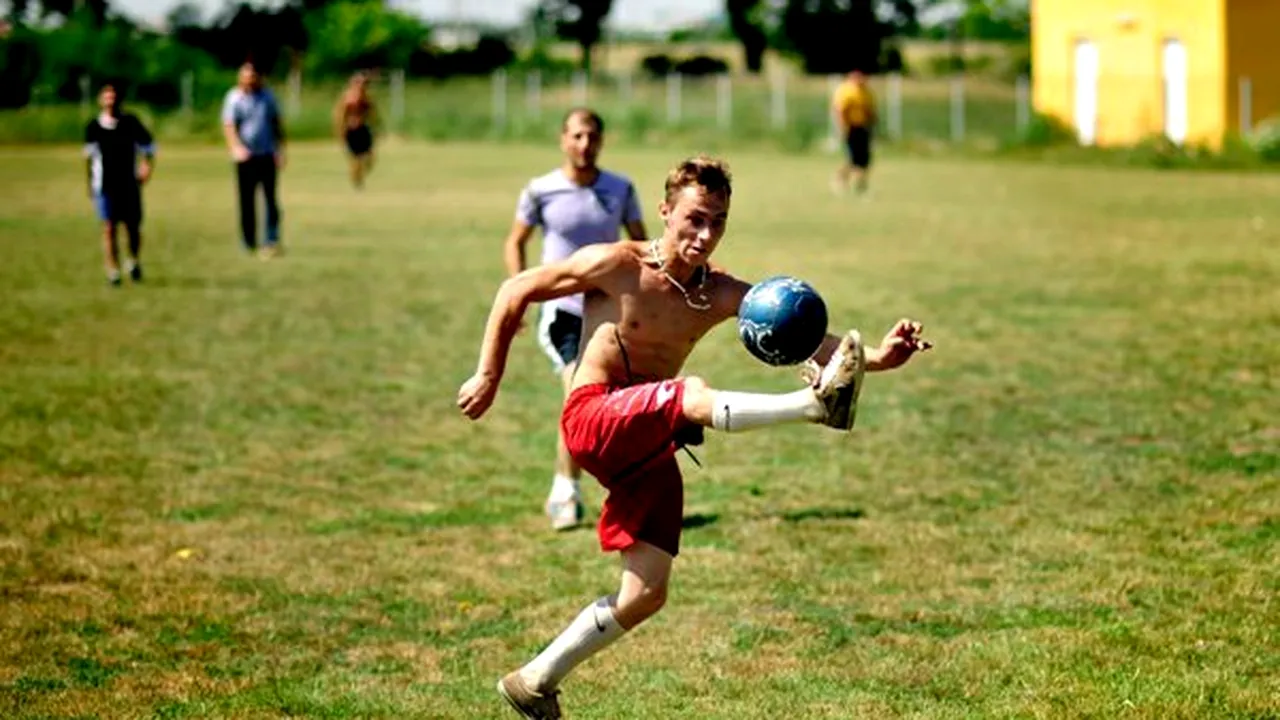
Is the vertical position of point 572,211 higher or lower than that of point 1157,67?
lower

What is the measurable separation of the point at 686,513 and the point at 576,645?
Result: 4.20 metres

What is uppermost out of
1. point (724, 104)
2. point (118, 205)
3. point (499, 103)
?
point (499, 103)

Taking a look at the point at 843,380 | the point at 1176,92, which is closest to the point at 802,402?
the point at 843,380

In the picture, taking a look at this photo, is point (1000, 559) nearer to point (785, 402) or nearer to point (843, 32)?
point (785, 402)

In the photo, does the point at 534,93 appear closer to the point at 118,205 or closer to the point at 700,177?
the point at 118,205

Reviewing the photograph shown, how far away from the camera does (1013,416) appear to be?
13.9 m

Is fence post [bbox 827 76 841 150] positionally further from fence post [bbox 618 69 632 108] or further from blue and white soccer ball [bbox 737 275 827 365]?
blue and white soccer ball [bbox 737 275 827 365]

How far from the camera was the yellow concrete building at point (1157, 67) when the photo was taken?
50.3 meters

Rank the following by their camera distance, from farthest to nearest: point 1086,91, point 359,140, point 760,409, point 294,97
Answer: point 294,97
point 1086,91
point 359,140
point 760,409

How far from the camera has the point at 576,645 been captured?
6957mm

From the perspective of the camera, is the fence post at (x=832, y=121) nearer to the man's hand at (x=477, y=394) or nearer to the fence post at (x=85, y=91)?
the fence post at (x=85, y=91)

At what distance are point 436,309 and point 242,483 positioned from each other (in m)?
8.62

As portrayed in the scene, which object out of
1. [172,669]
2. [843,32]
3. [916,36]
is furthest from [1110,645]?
[916,36]

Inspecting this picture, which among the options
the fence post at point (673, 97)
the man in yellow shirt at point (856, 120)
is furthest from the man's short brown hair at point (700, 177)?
the fence post at point (673, 97)
